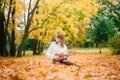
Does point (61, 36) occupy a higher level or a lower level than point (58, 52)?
higher

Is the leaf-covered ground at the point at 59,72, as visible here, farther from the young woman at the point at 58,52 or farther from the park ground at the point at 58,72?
the young woman at the point at 58,52

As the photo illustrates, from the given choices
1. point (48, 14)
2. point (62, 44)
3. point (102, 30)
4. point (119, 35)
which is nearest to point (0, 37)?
point (48, 14)

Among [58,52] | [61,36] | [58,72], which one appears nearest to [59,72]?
[58,72]

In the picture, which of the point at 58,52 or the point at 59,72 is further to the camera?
the point at 58,52

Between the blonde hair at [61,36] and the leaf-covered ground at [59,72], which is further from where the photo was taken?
the blonde hair at [61,36]

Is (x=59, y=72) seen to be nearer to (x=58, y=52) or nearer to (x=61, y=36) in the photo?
(x=61, y=36)

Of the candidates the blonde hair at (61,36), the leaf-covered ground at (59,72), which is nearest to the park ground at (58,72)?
the leaf-covered ground at (59,72)

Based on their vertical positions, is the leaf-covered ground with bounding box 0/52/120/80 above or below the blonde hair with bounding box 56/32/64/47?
below

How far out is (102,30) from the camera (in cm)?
3888

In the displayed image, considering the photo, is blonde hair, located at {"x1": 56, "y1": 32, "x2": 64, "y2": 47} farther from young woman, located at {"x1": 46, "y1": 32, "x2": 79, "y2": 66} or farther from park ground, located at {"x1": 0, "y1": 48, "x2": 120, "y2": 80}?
park ground, located at {"x1": 0, "y1": 48, "x2": 120, "y2": 80}

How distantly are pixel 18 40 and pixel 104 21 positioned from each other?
12016mm

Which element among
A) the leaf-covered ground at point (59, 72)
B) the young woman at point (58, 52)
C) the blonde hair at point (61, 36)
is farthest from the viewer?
the young woman at point (58, 52)

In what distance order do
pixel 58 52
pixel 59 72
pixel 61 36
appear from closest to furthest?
1. pixel 59 72
2. pixel 61 36
3. pixel 58 52

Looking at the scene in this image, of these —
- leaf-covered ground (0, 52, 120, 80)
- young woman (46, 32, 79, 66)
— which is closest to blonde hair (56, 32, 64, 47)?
young woman (46, 32, 79, 66)
